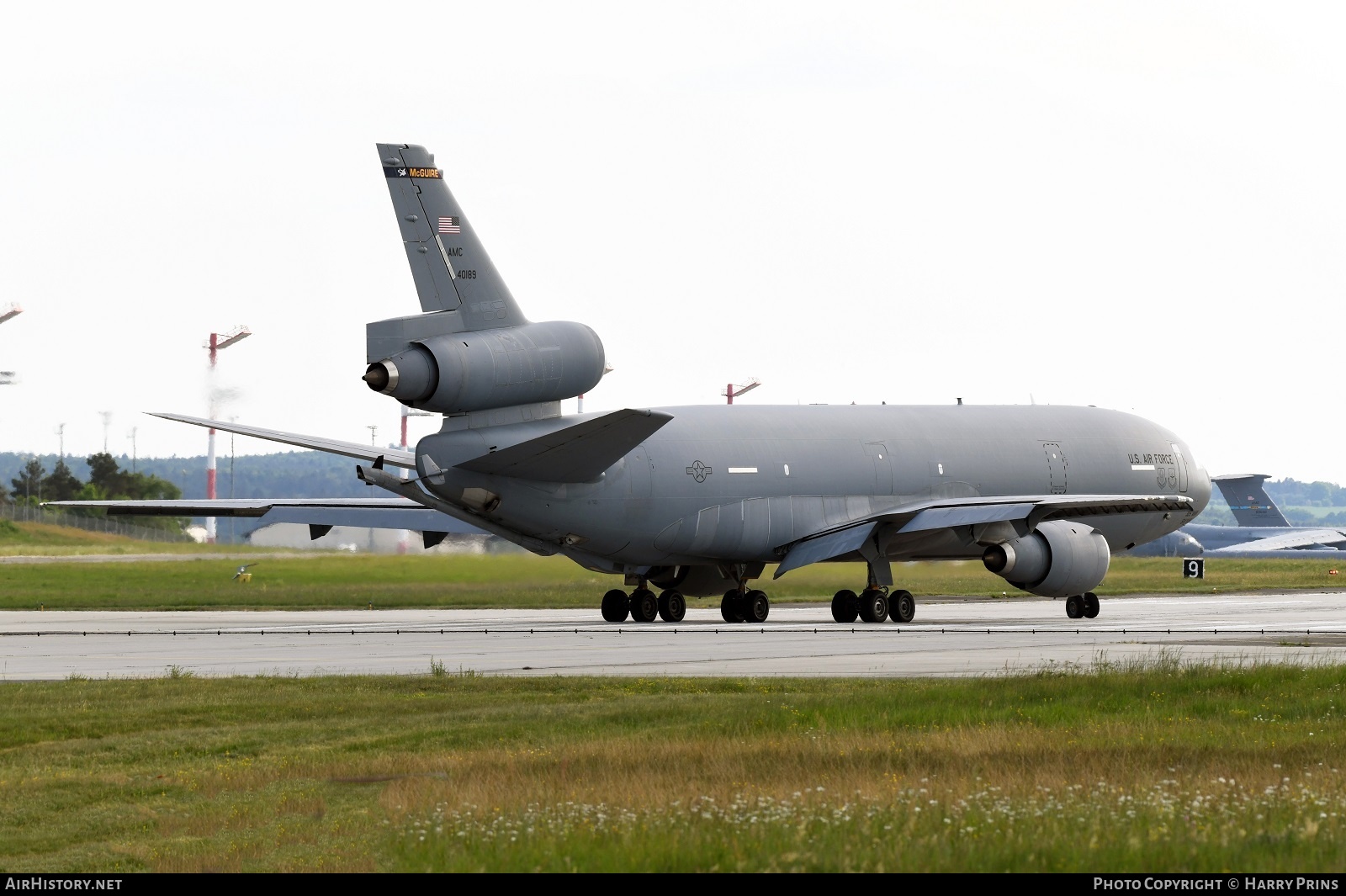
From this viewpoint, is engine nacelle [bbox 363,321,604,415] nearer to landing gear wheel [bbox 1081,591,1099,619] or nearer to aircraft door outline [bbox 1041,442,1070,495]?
landing gear wheel [bbox 1081,591,1099,619]

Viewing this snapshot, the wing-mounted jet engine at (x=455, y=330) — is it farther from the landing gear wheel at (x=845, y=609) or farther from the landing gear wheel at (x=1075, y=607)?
the landing gear wheel at (x=1075, y=607)

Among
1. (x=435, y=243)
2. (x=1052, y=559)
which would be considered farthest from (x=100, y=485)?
(x=435, y=243)

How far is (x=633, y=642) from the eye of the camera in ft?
105

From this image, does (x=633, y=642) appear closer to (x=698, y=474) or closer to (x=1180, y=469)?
(x=698, y=474)

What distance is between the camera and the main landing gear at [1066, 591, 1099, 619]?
4216 centimetres

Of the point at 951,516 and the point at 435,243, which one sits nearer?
the point at 435,243

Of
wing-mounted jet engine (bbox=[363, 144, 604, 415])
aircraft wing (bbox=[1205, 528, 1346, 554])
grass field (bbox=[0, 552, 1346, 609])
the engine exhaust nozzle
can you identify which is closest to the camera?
the engine exhaust nozzle

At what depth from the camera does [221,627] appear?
122 ft

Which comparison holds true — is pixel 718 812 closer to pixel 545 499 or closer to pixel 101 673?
pixel 101 673

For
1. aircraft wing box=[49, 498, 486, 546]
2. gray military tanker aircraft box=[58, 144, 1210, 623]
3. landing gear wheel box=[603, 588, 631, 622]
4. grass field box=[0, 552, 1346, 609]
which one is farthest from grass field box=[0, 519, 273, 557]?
gray military tanker aircraft box=[58, 144, 1210, 623]

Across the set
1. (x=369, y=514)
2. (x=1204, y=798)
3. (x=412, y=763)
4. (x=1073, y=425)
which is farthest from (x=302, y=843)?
(x=1073, y=425)

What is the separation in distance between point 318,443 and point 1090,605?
738 inches

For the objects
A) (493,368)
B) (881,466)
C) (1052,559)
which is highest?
(493,368)

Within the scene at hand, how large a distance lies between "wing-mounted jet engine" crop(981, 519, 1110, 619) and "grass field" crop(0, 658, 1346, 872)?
17.0 m
